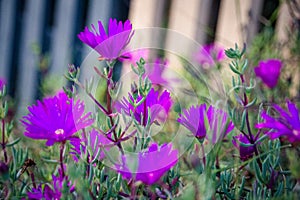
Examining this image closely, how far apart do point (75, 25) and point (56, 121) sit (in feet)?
6.30

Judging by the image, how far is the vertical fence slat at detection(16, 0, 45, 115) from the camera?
257 cm

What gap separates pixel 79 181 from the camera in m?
0.45

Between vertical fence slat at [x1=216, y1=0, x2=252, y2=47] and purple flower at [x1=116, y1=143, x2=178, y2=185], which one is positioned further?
vertical fence slat at [x1=216, y1=0, x2=252, y2=47]

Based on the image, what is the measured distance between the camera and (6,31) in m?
2.75

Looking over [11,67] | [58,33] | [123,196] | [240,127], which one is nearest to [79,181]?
[123,196]

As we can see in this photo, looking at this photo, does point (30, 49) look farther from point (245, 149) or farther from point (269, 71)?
point (245, 149)

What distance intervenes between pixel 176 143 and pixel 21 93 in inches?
83.7

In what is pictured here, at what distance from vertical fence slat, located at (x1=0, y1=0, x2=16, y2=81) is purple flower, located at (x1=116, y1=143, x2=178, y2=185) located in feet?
7.70

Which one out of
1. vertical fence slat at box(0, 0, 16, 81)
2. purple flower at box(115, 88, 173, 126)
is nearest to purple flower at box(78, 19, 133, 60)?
purple flower at box(115, 88, 173, 126)

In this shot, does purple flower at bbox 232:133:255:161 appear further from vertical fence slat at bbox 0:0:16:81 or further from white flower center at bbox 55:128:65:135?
vertical fence slat at bbox 0:0:16:81

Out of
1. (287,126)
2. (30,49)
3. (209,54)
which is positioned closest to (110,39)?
(287,126)

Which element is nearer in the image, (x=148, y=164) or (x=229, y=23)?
(x=148, y=164)

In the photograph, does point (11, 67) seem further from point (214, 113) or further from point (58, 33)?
point (214, 113)

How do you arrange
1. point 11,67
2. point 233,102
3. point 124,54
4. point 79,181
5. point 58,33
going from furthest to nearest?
1. point 11,67
2. point 58,33
3. point 233,102
4. point 124,54
5. point 79,181
